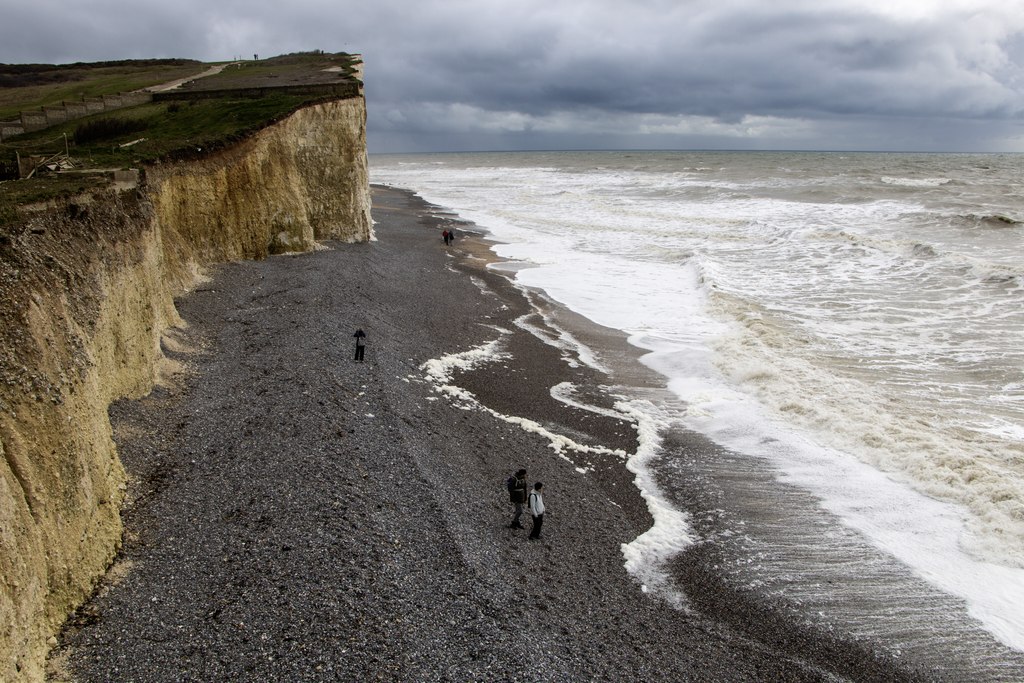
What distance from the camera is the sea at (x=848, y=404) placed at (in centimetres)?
1126

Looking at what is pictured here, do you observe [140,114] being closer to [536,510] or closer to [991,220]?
[536,510]

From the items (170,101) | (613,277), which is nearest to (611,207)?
(613,277)

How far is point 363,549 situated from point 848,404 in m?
13.5

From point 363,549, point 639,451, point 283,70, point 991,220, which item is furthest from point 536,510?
point 991,220

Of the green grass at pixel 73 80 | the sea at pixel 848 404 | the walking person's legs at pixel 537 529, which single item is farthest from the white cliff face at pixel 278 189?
the walking person's legs at pixel 537 529

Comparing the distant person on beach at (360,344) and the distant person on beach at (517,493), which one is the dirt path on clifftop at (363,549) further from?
the distant person on beach at (360,344)

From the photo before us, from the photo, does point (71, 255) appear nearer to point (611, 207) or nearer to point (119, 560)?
point (119, 560)

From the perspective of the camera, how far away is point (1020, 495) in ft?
43.3

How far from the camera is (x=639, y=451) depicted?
15867mm

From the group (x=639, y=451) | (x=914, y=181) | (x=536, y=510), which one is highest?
(x=914, y=181)

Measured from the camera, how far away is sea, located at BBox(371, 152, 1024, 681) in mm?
11258

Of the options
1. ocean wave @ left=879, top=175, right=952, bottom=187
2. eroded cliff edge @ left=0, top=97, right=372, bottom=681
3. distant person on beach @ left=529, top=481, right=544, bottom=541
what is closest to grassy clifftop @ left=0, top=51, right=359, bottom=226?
eroded cliff edge @ left=0, top=97, right=372, bottom=681

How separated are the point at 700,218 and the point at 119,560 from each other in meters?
50.3

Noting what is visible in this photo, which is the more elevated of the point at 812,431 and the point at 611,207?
the point at 611,207
